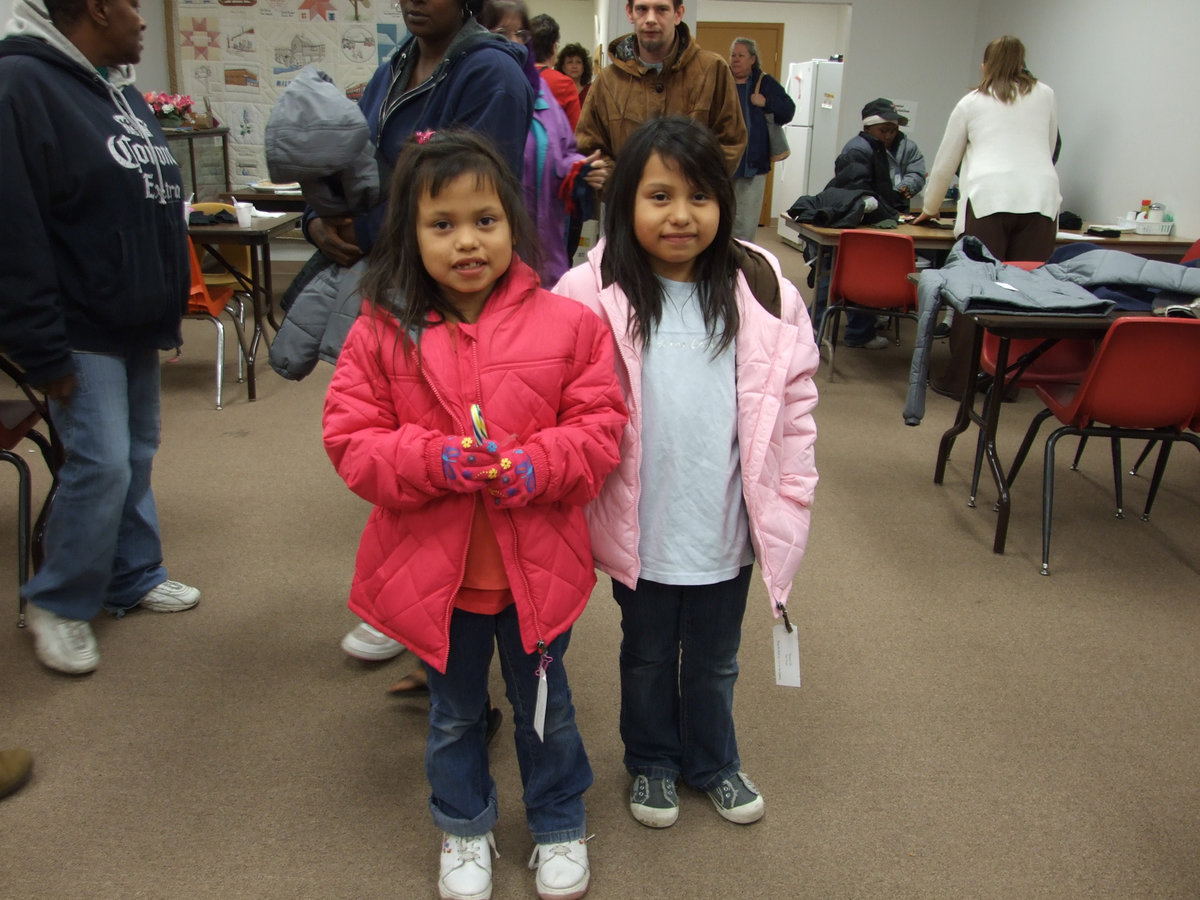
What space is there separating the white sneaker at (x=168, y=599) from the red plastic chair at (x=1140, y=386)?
2360mm

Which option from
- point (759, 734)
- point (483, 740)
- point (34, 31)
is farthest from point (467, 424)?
point (34, 31)

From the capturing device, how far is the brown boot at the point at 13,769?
1711 millimetres

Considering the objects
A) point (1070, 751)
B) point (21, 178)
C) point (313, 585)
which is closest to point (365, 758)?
point (313, 585)

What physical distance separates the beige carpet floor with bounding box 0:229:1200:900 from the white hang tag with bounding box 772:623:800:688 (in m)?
0.33

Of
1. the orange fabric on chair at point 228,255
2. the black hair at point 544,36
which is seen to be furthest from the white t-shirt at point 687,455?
the black hair at point 544,36

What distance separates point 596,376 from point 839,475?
2.28m

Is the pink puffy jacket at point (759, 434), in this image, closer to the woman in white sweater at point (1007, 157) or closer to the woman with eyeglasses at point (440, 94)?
the woman with eyeglasses at point (440, 94)

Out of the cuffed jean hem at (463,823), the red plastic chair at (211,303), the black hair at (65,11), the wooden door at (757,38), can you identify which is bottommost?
the cuffed jean hem at (463,823)

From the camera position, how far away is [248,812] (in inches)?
66.7

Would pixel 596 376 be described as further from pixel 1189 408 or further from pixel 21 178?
pixel 1189 408

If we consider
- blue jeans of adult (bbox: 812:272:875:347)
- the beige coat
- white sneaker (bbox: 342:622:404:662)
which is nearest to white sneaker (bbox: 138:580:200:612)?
white sneaker (bbox: 342:622:404:662)

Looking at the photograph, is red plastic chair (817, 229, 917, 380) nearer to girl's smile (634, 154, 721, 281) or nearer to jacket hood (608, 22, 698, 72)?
jacket hood (608, 22, 698, 72)

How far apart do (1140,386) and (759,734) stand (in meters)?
1.51

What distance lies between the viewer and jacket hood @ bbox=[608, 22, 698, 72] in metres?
3.40
